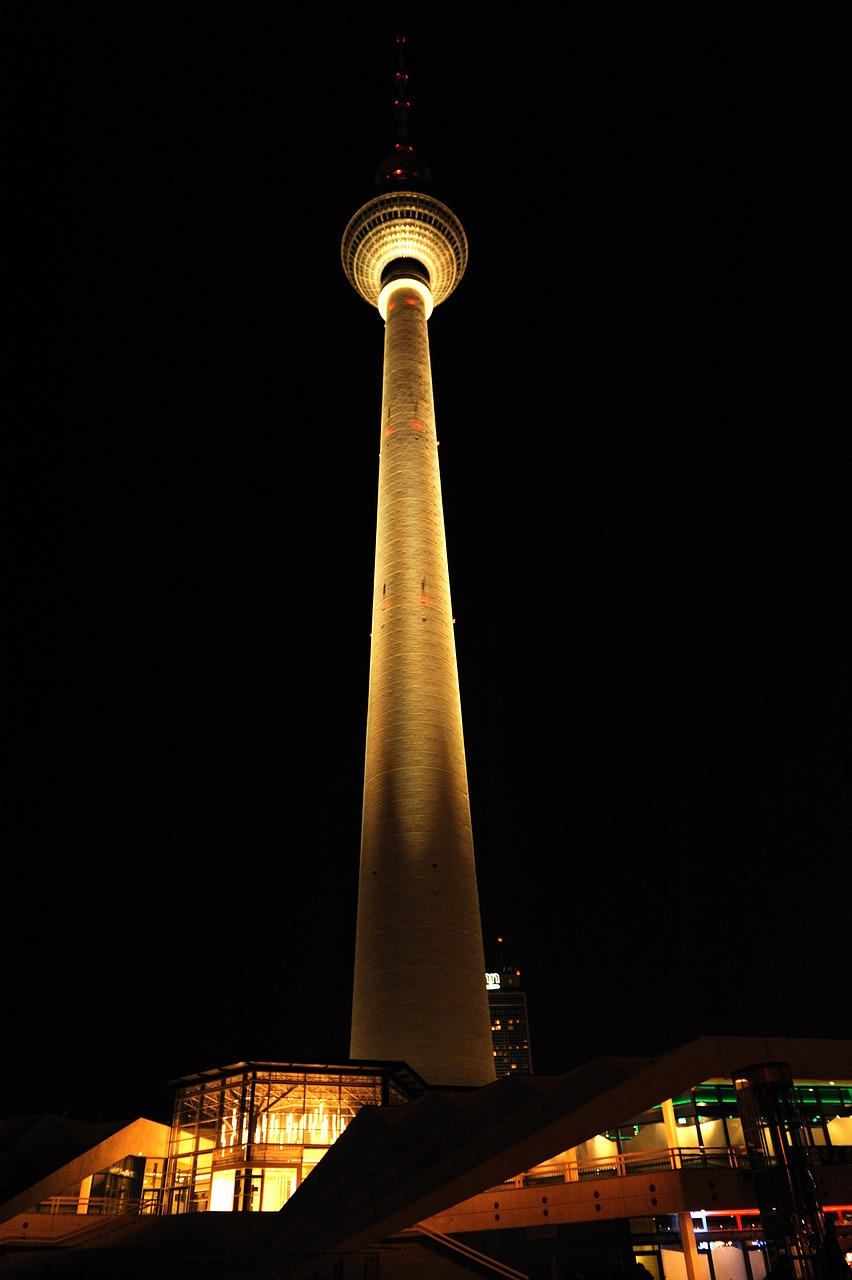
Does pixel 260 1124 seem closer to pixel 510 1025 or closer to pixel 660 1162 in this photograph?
pixel 660 1162

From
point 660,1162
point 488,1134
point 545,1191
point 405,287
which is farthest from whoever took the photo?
point 405,287

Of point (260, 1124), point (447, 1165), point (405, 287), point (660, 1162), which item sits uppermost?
point (405, 287)

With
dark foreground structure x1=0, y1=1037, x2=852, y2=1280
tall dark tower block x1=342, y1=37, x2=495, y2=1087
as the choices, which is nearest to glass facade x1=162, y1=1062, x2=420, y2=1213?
dark foreground structure x1=0, y1=1037, x2=852, y2=1280

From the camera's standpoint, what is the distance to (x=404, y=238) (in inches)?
2426

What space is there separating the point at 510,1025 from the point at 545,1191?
177 m

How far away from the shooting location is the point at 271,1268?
62.8 ft

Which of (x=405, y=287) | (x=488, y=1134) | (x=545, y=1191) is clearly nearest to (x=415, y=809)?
(x=545, y=1191)

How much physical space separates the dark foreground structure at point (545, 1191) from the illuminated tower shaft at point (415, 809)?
25.8 ft

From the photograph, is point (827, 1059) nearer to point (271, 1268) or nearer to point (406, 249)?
point (271, 1268)

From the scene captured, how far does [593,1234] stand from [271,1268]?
25.2 feet

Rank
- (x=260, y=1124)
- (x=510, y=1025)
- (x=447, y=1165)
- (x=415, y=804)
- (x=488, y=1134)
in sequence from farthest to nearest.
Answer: (x=510, y=1025) < (x=415, y=804) < (x=260, y=1124) < (x=488, y=1134) < (x=447, y=1165)

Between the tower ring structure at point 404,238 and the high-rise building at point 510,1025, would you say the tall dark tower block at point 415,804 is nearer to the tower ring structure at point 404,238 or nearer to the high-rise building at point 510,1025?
the tower ring structure at point 404,238

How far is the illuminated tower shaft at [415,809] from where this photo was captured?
34719 millimetres

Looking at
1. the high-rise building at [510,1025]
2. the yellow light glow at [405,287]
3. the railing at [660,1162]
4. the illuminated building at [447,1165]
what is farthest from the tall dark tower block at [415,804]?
the high-rise building at [510,1025]
